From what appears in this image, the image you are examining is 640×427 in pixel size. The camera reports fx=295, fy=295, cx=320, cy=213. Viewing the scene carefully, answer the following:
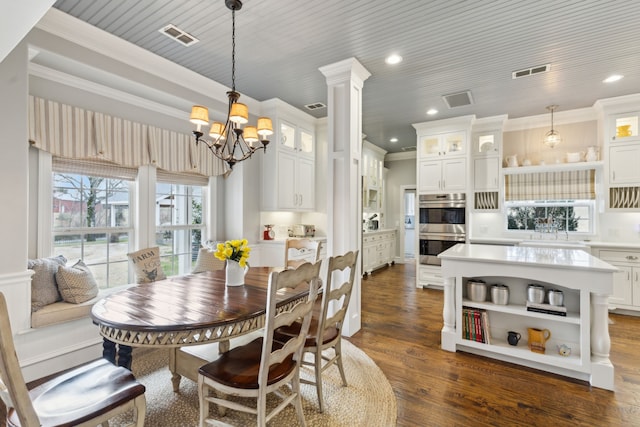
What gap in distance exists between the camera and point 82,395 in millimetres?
1427

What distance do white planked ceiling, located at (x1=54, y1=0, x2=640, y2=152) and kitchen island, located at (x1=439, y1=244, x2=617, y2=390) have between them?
2.11 m

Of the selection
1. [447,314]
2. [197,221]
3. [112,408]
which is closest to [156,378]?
[112,408]

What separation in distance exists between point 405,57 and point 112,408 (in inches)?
147

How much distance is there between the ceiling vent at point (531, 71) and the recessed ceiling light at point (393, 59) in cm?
149

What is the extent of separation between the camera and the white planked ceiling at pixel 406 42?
246 cm

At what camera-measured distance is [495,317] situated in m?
2.88

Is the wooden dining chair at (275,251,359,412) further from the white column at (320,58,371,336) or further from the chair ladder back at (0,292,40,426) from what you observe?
the chair ladder back at (0,292,40,426)

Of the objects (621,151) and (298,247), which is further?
(621,151)

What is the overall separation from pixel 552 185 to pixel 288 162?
4455 mm

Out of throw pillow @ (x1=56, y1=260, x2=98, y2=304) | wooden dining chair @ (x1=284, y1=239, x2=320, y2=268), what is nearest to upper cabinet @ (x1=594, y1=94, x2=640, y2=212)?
wooden dining chair @ (x1=284, y1=239, x2=320, y2=268)

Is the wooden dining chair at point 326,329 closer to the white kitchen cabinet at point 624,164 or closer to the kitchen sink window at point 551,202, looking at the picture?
the kitchen sink window at point 551,202

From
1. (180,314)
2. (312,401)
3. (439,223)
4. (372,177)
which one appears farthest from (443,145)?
(180,314)

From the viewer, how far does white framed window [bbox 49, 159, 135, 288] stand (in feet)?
9.80

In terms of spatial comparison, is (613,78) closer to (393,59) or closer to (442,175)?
(442,175)
